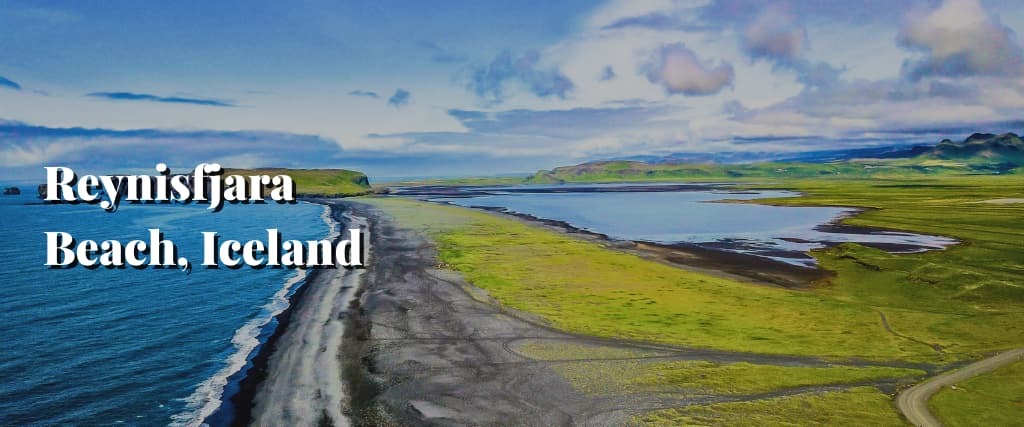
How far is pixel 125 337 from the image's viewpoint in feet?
121

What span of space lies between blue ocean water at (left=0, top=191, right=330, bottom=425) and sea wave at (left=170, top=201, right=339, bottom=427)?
58 millimetres

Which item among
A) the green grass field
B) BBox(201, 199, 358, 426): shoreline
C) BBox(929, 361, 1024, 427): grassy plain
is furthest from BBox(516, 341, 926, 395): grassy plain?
BBox(201, 199, 358, 426): shoreline

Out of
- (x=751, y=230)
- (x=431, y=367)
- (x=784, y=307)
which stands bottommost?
(x=431, y=367)

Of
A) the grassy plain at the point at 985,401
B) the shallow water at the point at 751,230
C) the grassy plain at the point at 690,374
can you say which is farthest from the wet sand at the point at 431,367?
the shallow water at the point at 751,230

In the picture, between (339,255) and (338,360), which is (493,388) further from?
(339,255)

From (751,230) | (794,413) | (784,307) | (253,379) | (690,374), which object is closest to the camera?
(794,413)

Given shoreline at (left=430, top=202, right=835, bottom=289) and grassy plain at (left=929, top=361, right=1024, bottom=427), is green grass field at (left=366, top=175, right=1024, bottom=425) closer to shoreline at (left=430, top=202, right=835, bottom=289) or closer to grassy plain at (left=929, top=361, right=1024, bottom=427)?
grassy plain at (left=929, top=361, right=1024, bottom=427)

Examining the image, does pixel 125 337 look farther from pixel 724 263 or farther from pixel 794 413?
pixel 724 263

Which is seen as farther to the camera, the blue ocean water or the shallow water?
the shallow water

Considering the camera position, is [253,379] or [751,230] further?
[751,230]

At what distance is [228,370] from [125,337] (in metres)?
Result: 9.95

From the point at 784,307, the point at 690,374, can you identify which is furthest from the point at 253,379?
the point at 784,307

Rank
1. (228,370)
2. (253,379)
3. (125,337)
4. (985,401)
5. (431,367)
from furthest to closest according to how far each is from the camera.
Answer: (125,337), (431,367), (228,370), (253,379), (985,401)

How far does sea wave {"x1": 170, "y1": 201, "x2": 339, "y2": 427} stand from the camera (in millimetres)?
26172
